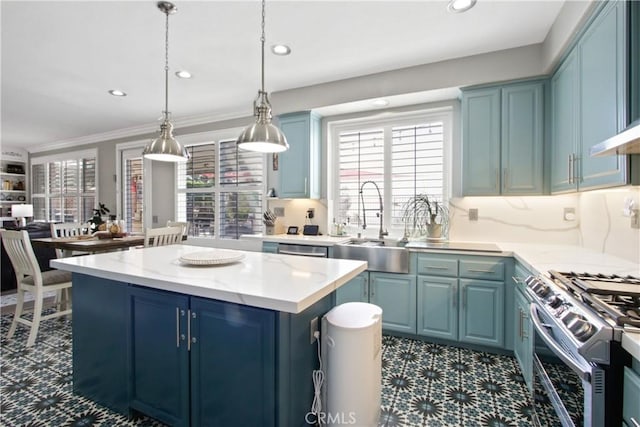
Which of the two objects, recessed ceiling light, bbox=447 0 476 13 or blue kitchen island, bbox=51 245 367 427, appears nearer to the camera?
blue kitchen island, bbox=51 245 367 427

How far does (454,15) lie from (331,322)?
89.6 inches

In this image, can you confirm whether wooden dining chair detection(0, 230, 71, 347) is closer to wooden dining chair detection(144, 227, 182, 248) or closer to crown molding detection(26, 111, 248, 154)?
wooden dining chair detection(144, 227, 182, 248)

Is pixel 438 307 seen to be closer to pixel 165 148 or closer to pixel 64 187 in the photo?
pixel 165 148

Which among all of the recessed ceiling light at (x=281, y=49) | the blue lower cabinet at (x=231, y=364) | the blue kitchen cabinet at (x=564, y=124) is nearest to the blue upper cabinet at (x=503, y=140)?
the blue kitchen cabinet at (x=564, y=124)

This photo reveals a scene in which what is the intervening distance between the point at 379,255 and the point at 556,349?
169 centimetres

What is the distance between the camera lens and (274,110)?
3729mm

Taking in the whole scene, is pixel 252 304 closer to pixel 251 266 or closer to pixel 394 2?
pixel 251 266

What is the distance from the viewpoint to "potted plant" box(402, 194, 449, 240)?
10.2ft

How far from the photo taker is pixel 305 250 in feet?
10.4

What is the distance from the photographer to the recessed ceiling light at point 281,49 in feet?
8.63

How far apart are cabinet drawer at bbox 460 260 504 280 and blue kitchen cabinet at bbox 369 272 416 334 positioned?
44cm

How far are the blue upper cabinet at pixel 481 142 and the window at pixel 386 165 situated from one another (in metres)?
0.43

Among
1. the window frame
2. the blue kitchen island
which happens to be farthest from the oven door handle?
the window frame

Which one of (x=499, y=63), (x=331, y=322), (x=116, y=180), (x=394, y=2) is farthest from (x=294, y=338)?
(x=116, y=180)
